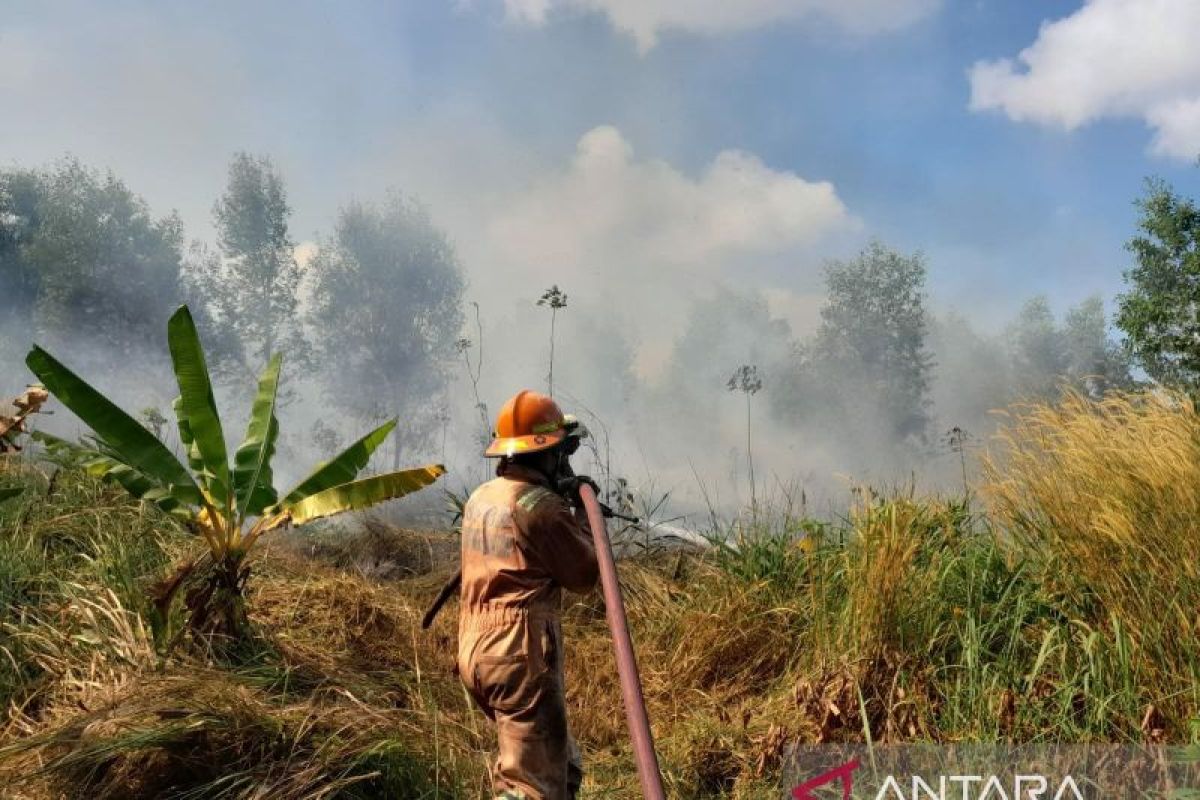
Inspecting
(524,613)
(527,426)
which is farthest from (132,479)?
(524,613)

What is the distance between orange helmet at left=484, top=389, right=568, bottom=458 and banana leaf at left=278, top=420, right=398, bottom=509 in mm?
2165

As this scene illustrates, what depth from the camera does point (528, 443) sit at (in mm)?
3754

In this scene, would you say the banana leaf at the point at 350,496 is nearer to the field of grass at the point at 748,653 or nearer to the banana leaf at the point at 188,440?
the banana leaf at the point at 188,440

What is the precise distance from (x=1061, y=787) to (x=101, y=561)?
5597 millimetres

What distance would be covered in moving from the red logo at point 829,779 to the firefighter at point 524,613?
1.22 metres

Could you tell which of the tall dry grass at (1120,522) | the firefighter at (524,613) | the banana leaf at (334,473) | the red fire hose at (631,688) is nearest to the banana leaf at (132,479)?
the banana leaf at (334,473)

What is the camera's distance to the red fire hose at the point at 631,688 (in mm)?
2279

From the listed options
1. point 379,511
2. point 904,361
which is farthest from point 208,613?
point 904,361

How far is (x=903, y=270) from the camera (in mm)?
46438

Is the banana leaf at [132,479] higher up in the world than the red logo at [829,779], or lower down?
higher up

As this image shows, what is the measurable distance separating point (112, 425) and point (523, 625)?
323 centimetres

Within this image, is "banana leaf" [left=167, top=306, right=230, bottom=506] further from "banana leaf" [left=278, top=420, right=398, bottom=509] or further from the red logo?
the red logo

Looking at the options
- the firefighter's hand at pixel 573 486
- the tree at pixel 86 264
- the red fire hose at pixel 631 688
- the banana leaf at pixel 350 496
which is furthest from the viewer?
the tree at pixel 86 264

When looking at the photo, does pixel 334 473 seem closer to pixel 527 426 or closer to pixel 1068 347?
pixel 527 426
